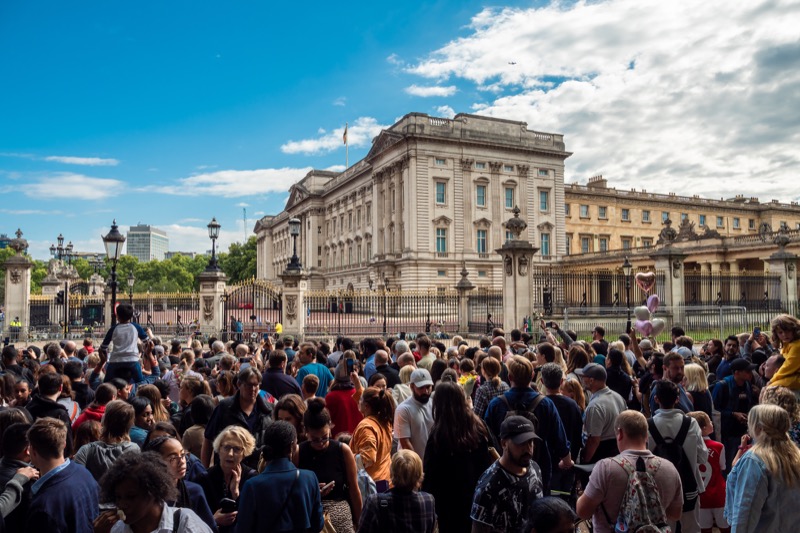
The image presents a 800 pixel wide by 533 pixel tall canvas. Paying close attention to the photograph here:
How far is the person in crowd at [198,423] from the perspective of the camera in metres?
5.64

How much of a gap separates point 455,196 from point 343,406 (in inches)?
1965

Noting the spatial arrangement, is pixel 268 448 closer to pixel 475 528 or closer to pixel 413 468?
pixel 413 468

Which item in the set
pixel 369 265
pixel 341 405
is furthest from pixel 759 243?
pixel 341 405

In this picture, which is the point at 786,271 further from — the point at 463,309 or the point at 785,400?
the point at 785,400

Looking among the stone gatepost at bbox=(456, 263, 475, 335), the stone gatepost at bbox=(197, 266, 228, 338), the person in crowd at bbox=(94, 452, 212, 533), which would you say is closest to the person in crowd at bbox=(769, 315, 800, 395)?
the person in crowd at bbox=(94, 452, 212, 533)

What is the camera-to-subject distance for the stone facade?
177 feet

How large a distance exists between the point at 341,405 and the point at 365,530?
2.84 meters

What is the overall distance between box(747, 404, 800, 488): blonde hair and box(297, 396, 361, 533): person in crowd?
297cm

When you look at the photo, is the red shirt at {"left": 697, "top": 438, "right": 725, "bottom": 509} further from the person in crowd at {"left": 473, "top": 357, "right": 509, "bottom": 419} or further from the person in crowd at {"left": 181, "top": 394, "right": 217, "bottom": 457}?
the person in crowd at {"left": 181, "top": 394, "right": 217, "bottom": 457}

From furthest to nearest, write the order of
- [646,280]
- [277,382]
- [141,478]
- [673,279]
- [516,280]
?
1. [673,279]
2. [516,280]
3. [646,280]
4. [277,382]
5. [141,478]

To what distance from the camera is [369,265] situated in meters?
62.9

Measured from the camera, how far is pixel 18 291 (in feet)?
85.7

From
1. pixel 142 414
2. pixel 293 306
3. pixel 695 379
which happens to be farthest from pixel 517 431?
pixel 293 306

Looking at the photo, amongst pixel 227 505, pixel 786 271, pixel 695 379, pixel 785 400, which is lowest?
pixel 227 505
